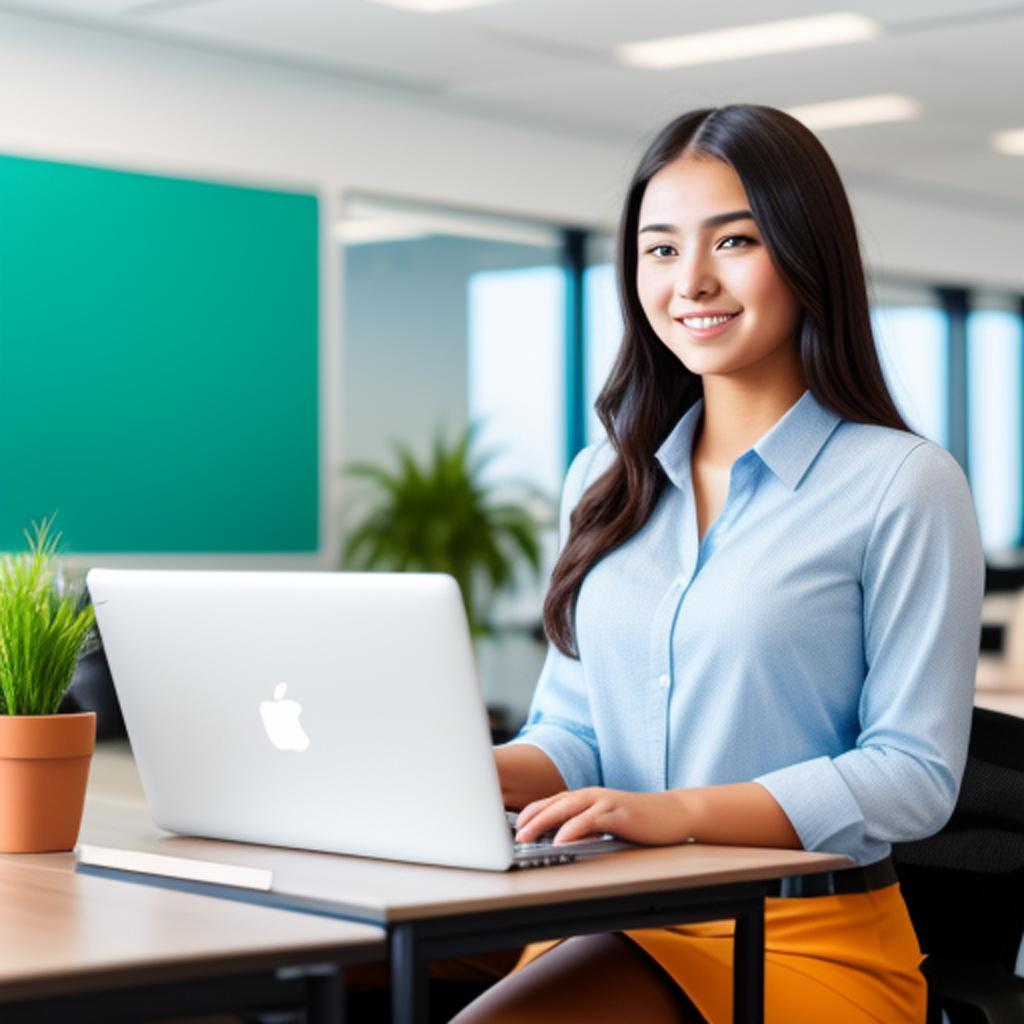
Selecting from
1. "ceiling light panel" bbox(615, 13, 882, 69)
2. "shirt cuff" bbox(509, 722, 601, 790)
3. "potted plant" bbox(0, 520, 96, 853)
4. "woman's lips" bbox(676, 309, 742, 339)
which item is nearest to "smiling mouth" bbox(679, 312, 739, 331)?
"woman's lips" bbox(676, 309, 742, 339)

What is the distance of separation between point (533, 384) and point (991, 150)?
2293mm

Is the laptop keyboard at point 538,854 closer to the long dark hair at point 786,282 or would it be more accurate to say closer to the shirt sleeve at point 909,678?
the shirt sleeve at point 909,678

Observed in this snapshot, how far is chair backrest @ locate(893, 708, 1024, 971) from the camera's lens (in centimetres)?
211

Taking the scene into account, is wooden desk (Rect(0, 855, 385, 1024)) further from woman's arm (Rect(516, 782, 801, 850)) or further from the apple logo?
woman's arm (Rect(516, 782, 801, 850))

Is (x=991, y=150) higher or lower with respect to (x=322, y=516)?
higher

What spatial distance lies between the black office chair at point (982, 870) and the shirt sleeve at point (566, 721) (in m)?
0.40

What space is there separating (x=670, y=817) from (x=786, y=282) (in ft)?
1.92

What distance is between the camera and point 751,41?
21.6 ft

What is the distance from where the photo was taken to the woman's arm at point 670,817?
1.79m

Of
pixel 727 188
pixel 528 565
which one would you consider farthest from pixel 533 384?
pixel 727 188

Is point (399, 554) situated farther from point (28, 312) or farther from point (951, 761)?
point (951, 761)

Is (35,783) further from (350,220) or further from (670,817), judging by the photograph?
(350,220)

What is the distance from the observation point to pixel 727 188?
2078 mm

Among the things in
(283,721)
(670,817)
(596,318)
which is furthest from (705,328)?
(596,318)
